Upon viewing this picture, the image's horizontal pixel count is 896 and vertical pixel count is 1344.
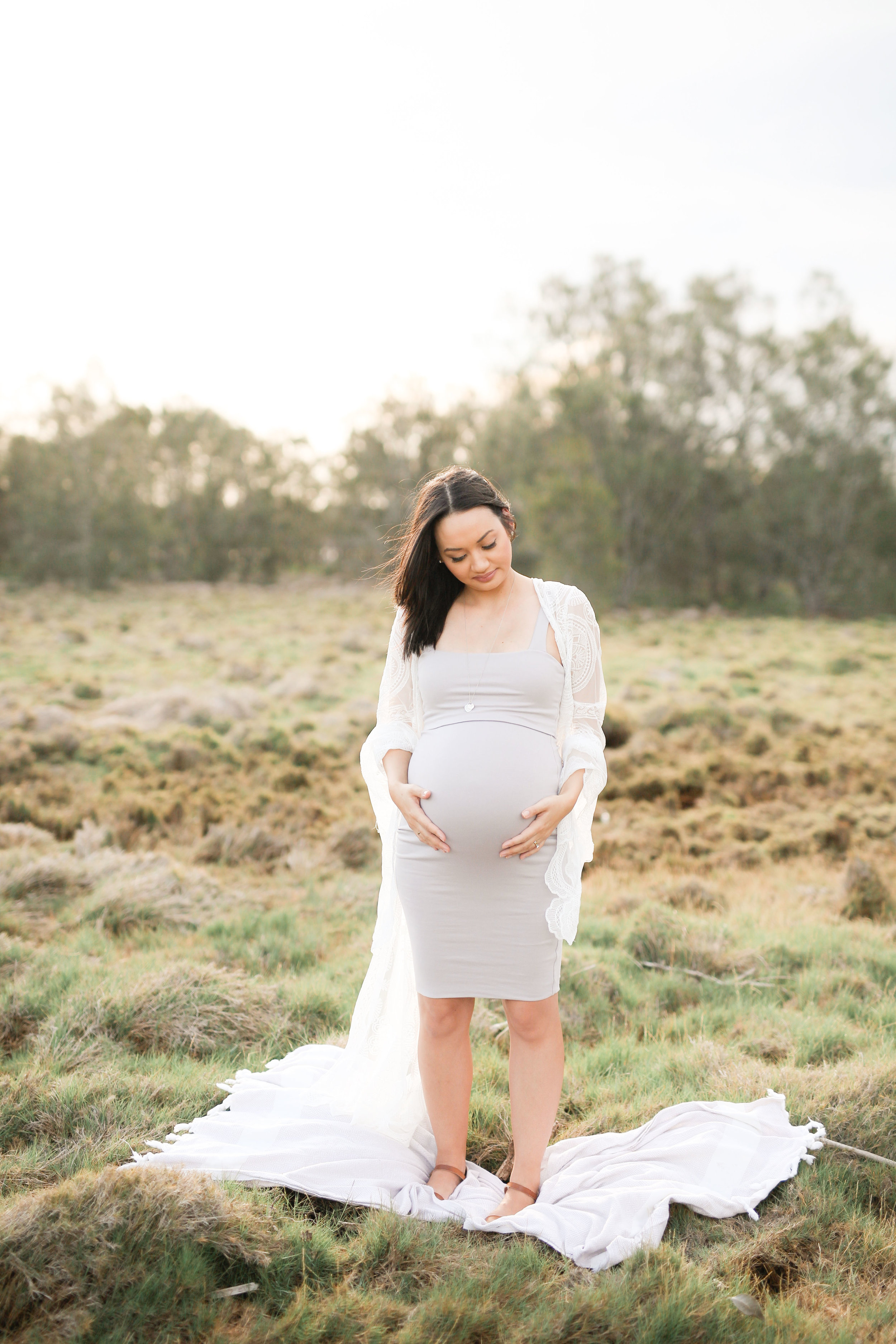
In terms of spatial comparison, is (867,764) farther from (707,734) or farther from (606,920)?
(606,920)

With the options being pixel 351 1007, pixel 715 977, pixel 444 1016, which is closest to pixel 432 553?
pixel 444 1016

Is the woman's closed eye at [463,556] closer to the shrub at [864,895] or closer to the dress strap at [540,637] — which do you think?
the dress strap at [540,637]

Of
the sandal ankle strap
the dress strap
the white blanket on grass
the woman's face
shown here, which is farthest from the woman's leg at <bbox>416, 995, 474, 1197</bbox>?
the woman's face

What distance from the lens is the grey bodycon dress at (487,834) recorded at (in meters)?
2.78

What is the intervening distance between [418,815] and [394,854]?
0.34m

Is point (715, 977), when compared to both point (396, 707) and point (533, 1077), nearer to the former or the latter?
point (533, 1077)

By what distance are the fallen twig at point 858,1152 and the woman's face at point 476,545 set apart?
7.16 feet

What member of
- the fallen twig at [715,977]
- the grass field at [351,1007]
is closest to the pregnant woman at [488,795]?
the grass field at [351,1007]

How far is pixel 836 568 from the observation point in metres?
34.8

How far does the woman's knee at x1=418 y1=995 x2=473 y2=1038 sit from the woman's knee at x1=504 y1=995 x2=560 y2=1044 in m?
0.16

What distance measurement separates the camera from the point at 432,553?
298cm

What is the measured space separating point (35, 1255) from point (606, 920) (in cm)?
372

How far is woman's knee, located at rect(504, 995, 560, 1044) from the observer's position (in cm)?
292

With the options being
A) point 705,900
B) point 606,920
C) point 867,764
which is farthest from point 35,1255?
point 867,764
